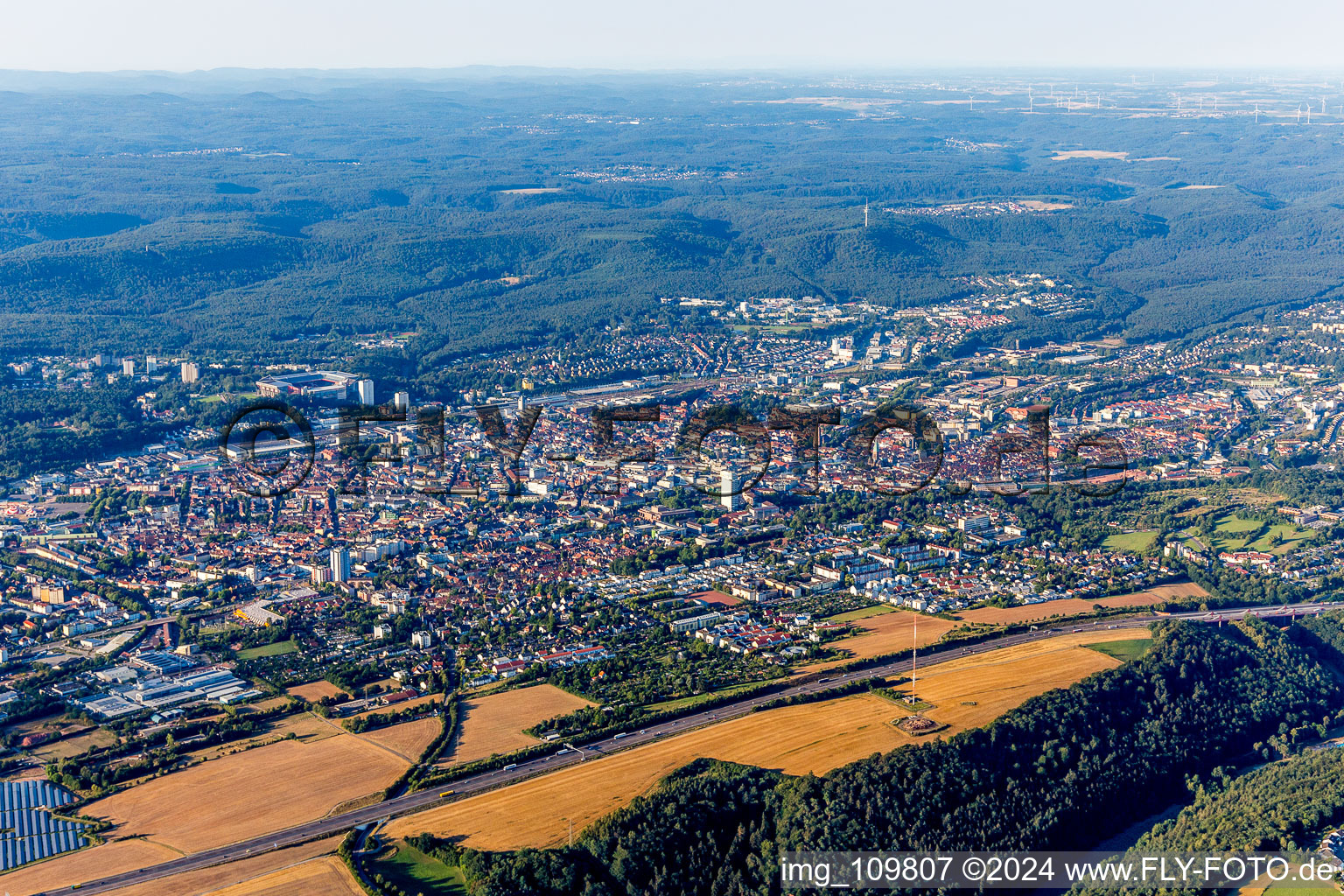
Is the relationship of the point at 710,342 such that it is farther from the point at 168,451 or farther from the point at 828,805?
the point at 828,805

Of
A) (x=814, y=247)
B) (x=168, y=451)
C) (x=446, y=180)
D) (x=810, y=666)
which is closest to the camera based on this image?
(x=810, y=666)

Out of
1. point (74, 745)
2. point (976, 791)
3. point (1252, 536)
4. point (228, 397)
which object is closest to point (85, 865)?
point (74, 745)

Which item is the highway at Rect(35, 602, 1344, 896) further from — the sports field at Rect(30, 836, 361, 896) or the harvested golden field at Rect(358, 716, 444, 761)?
the harvested golden field at Rect(358, 716, 444, 761)

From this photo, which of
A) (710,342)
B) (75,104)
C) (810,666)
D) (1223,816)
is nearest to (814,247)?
A: (710,342)

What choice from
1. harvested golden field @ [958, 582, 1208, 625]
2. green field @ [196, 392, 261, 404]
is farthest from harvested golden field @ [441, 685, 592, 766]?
green field @ [196, 392, 261, 404]

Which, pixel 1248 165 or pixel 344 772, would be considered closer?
pixel 344 772
